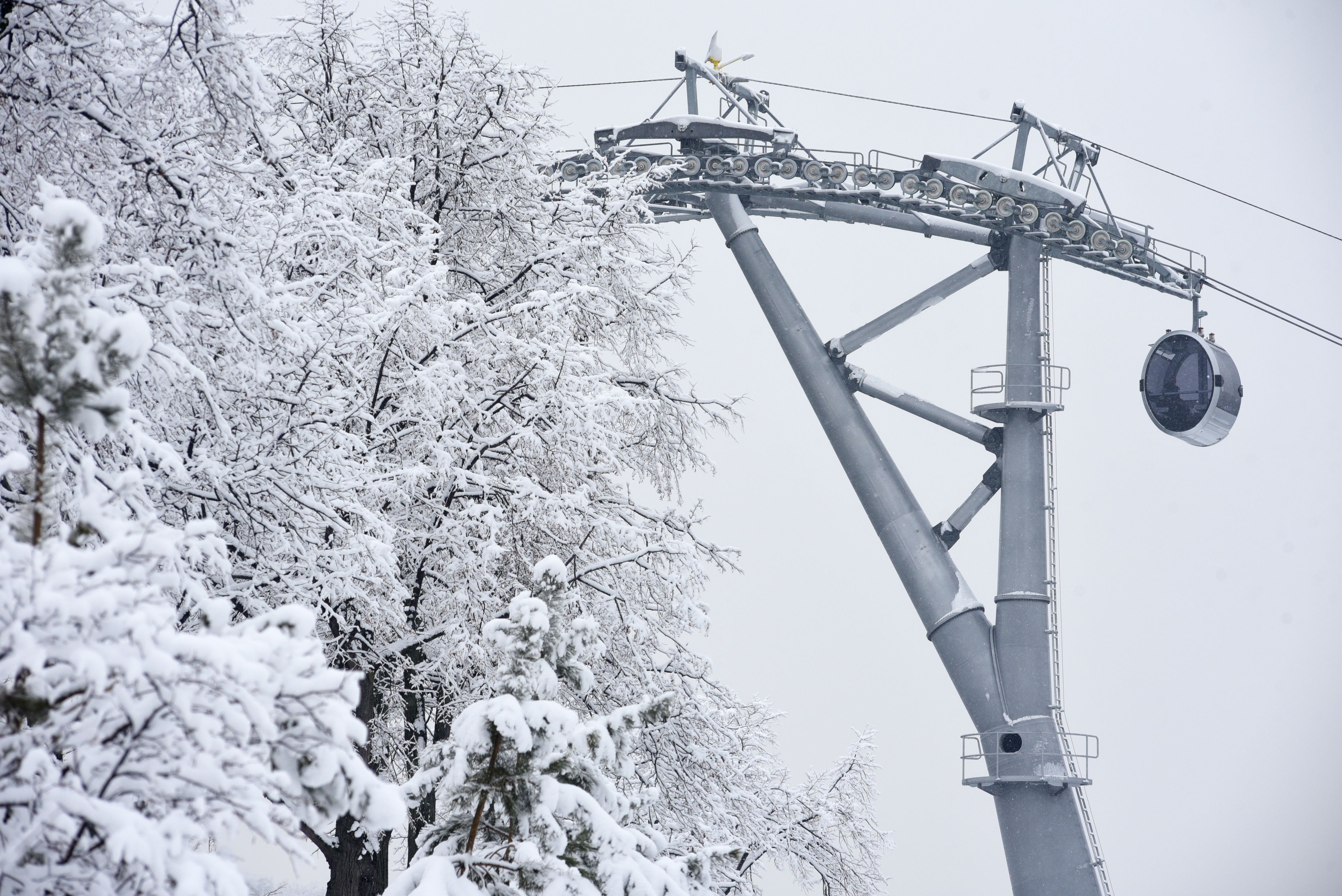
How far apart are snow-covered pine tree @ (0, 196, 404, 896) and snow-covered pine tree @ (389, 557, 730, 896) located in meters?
1.76

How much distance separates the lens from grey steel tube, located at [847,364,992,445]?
2253 cm

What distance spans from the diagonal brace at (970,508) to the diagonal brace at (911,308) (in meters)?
3.02

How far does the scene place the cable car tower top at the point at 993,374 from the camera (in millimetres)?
20422

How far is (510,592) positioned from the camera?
40.4 ft

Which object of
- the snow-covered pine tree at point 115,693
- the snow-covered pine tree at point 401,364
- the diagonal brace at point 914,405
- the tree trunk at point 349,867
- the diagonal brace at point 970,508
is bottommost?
the snow-covered pine tree at point 115,693

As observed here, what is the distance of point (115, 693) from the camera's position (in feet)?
13.2

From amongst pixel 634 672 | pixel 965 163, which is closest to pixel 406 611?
pixel 634 672

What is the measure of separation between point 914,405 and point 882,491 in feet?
5.56

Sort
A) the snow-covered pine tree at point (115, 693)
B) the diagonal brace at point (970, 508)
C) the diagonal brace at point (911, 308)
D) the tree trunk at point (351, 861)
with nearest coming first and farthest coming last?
the snow-covered pine tree at point (115, 693)
the tree trunk at point (351, 861)
the diagonal brace at point (970, 508)
the diagonal brace at point (911, 308)

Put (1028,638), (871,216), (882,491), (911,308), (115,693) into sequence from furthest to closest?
(871,216)
(911,308)
(882,491)
(1028,638)
(115,693)

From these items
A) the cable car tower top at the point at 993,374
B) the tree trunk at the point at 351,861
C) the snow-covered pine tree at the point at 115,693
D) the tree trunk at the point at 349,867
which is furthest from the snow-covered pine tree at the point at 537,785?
the cable car tower top at the point at 993,374

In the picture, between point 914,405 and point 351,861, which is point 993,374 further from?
point 351,861

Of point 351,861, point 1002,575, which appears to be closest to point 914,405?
point 1002,575

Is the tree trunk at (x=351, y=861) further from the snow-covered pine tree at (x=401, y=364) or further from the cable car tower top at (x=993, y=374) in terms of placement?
the cable car tower top at (x=993, y=374)
